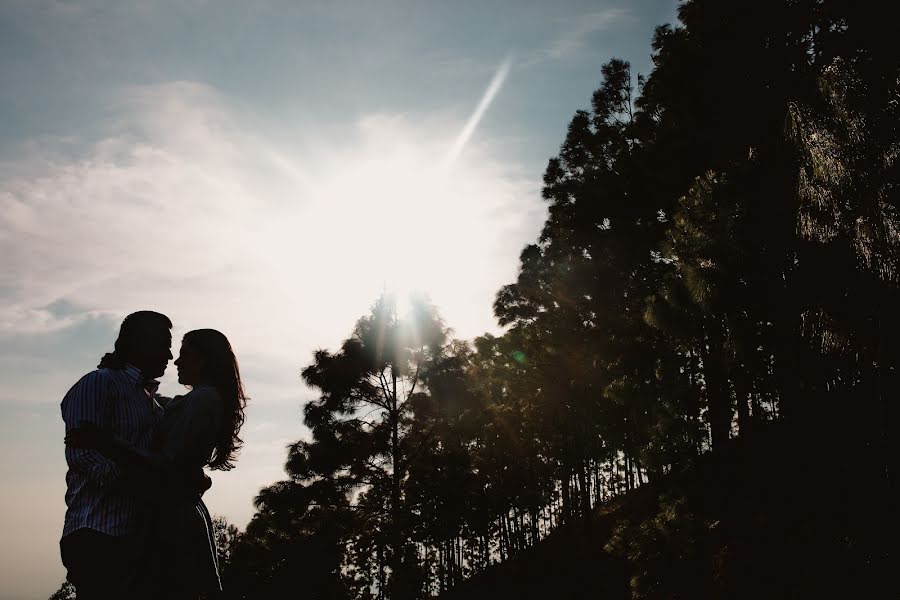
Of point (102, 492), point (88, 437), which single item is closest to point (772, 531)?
point (102, 492)

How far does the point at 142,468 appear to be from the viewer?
2.70 metres

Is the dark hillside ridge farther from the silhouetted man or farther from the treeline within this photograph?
the silhouetted man

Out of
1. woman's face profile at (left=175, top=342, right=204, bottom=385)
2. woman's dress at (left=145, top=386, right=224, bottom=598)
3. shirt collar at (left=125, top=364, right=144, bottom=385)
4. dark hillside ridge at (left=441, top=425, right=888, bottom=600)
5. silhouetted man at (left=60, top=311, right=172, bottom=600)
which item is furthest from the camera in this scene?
dark hillside ridge at (left=441, top=425, right=888, bottom=600)

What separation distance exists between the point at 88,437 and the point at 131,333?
1.98 ft

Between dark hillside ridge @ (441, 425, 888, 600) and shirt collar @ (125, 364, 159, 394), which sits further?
dark hillside ridge @ (441, 425, 888, 600)

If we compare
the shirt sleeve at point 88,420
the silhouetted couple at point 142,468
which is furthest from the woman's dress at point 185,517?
the shirt sleeve at point 88,420

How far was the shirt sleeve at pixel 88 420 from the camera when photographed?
104 inches

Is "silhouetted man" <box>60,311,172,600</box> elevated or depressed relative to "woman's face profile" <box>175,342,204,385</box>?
depressed

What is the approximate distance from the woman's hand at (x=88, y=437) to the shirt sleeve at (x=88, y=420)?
0.12ft

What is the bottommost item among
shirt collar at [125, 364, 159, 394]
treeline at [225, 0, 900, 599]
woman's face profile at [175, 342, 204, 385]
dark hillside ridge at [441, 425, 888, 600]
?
dark hillside ridge at [441, 425, 888, 600]

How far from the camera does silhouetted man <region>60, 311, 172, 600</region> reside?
2584mm

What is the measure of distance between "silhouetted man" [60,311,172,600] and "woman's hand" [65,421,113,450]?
4 centimetres

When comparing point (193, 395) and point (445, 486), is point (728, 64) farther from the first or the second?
point (193, 395)

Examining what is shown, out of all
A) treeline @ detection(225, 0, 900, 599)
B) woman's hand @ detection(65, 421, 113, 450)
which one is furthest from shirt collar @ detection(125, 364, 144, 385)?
treeline @ detection(225, 0, 900, 599)
